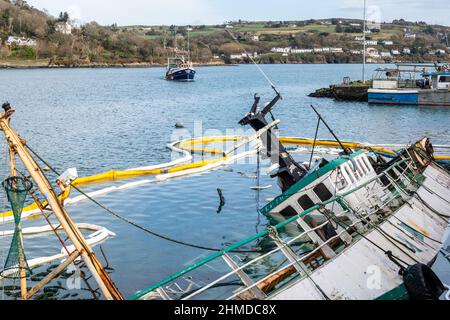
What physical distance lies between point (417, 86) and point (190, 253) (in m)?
68.2

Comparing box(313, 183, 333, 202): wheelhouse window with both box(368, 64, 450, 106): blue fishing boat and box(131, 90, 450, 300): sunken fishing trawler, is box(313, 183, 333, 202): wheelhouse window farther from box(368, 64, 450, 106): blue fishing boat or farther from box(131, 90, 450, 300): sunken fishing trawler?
box(368, 64, 450, 106): blue fishing boat

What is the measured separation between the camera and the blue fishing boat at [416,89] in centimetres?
7712

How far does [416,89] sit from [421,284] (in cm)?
6934

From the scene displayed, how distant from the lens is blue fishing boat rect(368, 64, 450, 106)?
77.1 m

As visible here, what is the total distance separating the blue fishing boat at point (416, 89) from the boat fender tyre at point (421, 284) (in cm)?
6394

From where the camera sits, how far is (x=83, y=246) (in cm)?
1434

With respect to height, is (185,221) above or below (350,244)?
below

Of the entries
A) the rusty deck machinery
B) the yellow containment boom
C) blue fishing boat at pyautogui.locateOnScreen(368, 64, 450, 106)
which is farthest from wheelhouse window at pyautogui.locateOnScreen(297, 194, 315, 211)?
blue fishing boat at pyautogui.locateOnScreen(368, 64, 450, 106)

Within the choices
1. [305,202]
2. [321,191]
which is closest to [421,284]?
[321,191]

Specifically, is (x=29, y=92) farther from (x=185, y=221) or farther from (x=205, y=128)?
(x=185, y=221)

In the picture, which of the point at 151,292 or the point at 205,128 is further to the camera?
the point at 205,128

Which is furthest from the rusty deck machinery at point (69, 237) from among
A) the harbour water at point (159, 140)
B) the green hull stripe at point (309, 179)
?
the green hull stripe at point (309, 179)

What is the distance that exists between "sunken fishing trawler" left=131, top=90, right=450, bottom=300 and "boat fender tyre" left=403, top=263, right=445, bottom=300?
0.03 meters
